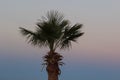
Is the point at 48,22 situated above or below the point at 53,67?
above

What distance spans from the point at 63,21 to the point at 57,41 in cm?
131

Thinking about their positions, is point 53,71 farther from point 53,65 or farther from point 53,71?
point 53,65

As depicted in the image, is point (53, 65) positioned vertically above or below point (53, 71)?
above

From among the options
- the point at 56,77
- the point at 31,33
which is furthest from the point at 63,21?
the point at 56,77

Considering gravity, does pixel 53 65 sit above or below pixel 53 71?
above

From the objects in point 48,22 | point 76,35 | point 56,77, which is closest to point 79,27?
point 76,35

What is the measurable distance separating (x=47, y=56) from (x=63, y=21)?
2.33m

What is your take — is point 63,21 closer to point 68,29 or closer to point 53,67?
point 68,29

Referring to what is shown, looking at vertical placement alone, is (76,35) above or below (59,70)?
above

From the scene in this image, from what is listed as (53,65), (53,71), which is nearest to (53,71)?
(53,71)

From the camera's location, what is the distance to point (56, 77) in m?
19.1

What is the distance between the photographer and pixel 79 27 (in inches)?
742

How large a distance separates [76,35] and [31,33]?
2.73m

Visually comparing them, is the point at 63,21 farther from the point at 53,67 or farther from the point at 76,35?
the point at 53,67
